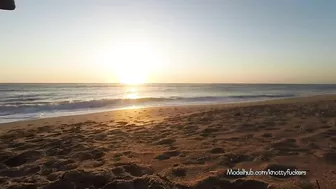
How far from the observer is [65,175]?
3.54 meters

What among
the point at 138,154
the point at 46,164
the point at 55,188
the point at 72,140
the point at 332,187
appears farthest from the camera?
the point at 72,140

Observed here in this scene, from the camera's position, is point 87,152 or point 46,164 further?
point 87,152

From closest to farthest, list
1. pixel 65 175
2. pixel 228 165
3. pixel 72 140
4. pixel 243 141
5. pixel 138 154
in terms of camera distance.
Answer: pixel 65 175, pixel 228 165, pixel 138 154, pixel 243 141, pixel 72 140

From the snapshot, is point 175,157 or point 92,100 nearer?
point 175,157

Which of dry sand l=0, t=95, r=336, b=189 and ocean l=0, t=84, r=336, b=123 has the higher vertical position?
dry sand l=0, t=95, r=336, b=189

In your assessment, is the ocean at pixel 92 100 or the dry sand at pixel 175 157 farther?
the ocean at pixel 92 100

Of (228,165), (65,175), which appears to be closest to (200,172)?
(228,165)

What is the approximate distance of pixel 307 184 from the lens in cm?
304

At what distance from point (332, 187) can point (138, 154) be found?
Answer: 2.80 metres

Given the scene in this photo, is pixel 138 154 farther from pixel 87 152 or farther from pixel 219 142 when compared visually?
pixel 219 142

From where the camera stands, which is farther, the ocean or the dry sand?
the ocean

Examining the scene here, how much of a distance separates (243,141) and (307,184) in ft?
6.80

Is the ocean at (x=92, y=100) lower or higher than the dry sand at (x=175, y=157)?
lower

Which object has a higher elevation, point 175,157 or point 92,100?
point 175,157
